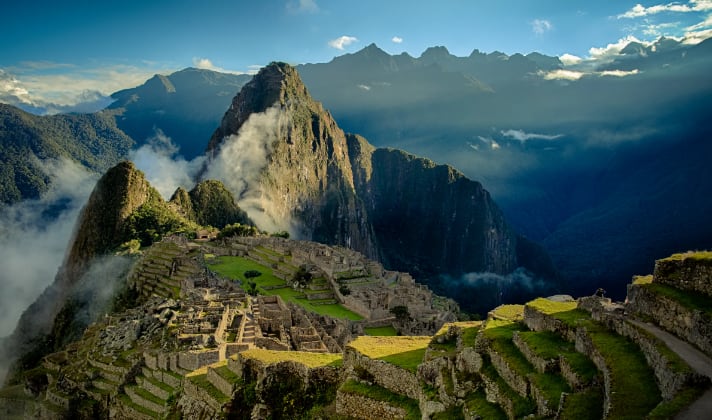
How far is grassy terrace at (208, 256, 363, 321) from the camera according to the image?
5396cm

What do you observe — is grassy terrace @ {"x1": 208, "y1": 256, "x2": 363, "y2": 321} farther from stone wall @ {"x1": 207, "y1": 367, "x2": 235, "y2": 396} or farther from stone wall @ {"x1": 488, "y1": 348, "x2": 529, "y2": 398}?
stone wall @ {"x1": 488, "y1": 348, "x2": 529, "y2": 398}

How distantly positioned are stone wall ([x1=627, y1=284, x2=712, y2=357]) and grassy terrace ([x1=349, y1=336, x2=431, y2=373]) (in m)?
6.01

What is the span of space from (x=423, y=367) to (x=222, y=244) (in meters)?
75.4

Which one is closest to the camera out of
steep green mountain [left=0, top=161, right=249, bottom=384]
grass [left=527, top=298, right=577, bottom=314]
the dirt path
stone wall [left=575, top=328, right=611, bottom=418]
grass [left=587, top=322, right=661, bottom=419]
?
the dirt path

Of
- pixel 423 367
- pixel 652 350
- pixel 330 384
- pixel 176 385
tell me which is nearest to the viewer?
pixel 652 350

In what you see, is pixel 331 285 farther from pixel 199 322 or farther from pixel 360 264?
pixel 199 322

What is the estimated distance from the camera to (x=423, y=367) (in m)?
15.6

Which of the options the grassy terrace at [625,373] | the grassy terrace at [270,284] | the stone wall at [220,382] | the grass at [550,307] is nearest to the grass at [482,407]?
the grassy terrace at [625,373]

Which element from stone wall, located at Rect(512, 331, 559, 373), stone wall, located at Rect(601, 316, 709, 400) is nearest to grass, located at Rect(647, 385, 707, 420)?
stone wall, located at Rect(601, 316, 709, 400)

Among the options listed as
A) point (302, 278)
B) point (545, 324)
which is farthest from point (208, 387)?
point (302, 278)

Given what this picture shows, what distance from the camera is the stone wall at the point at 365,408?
15.6 meters

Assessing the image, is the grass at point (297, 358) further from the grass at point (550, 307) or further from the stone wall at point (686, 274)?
the stone wall at point (686, 274)

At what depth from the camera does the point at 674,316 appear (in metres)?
13.5

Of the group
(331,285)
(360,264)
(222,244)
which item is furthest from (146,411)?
(222,244)
